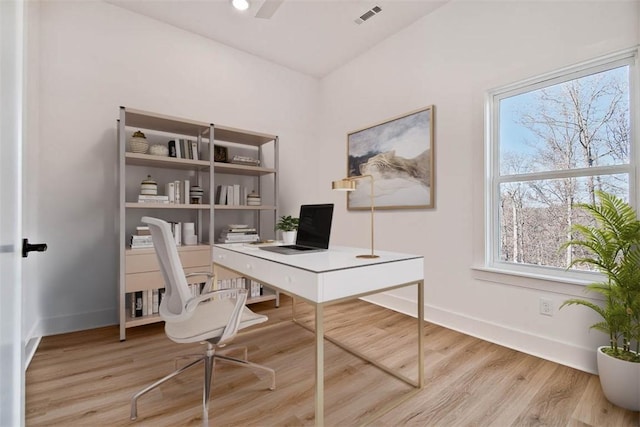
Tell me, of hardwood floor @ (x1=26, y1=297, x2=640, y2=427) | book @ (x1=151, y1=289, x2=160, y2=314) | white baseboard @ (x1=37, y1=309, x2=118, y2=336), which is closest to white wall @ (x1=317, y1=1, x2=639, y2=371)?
hardwood floor @ (x1=26, y1=297, x2=640, y2=427)

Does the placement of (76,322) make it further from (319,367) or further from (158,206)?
(319,367)

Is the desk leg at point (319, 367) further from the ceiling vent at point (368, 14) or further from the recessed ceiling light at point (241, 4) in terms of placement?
the ceiling vent at point (368, 14)

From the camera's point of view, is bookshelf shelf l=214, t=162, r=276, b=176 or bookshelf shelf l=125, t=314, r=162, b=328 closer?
bookshelf shelf l=125, t=314, r=162, b=328

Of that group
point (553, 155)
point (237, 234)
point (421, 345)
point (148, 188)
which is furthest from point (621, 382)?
point (148, 188)

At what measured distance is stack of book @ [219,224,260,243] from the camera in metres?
3.24

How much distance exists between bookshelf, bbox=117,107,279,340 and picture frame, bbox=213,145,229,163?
0.10 m

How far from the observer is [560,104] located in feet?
7.44

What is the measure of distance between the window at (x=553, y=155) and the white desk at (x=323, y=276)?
1.22 meters

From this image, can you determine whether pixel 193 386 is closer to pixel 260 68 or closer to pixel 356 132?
pixel 356 132

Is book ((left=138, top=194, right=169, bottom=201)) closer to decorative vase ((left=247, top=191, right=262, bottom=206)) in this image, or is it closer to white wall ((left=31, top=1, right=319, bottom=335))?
white wall ((left=31, top=1, right=319, bottom=335))

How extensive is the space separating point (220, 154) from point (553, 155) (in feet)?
10.1

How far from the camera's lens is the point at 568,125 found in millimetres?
2229

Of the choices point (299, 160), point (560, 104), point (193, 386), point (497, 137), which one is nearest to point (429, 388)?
point (193, 386)

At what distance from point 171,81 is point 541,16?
3483 mm
